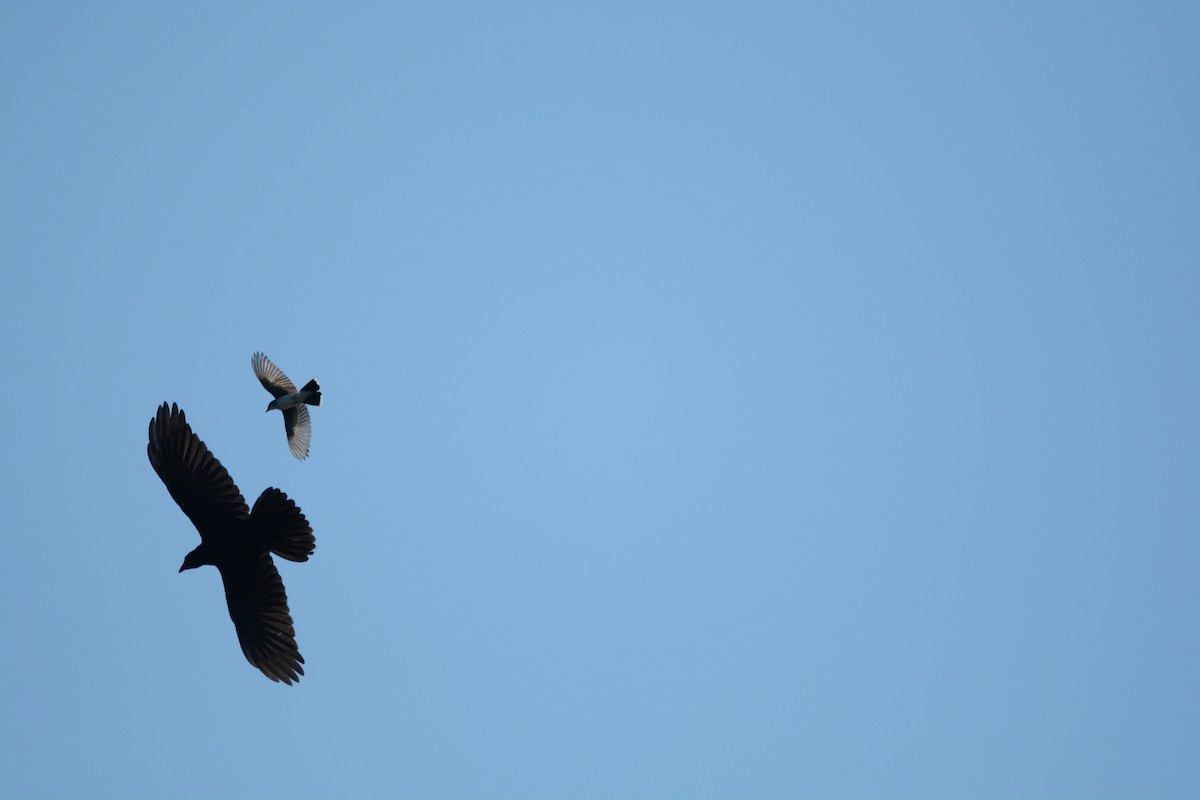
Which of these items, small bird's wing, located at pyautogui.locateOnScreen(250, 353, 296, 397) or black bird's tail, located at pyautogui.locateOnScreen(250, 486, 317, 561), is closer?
black bird's tail, located at pyautogui.locateOnScreen(250, 486, 317, 561)

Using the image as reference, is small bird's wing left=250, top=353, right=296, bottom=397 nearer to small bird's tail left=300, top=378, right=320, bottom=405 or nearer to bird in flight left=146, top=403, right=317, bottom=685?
small bird's tail left=300, top=378, right=320, bottom=405

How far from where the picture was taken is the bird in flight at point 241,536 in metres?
14.4

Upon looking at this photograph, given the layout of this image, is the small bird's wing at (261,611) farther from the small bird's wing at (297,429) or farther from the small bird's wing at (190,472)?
the small bird's wing at (297,429)

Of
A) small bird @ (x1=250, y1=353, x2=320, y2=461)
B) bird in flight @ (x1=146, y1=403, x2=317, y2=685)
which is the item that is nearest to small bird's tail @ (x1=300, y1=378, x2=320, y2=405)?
small bird @ (x1=250, y1=353, x2=320, y2=461)

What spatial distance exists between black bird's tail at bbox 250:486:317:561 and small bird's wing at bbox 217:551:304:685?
1.05 feet

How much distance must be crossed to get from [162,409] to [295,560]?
7.69ft

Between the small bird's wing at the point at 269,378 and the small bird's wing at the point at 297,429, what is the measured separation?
0.39 meters

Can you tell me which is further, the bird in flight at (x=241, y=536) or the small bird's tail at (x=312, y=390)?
the small bird's tail at (x=312, y=390)

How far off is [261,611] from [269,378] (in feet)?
34.2

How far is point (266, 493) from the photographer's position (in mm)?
14547

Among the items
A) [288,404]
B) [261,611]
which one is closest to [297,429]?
[288,404]

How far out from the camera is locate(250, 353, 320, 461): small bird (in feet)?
81.5

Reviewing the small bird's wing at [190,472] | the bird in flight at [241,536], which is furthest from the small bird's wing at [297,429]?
the small bird's wing at [190,472]

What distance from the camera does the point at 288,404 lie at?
81.4 feet
